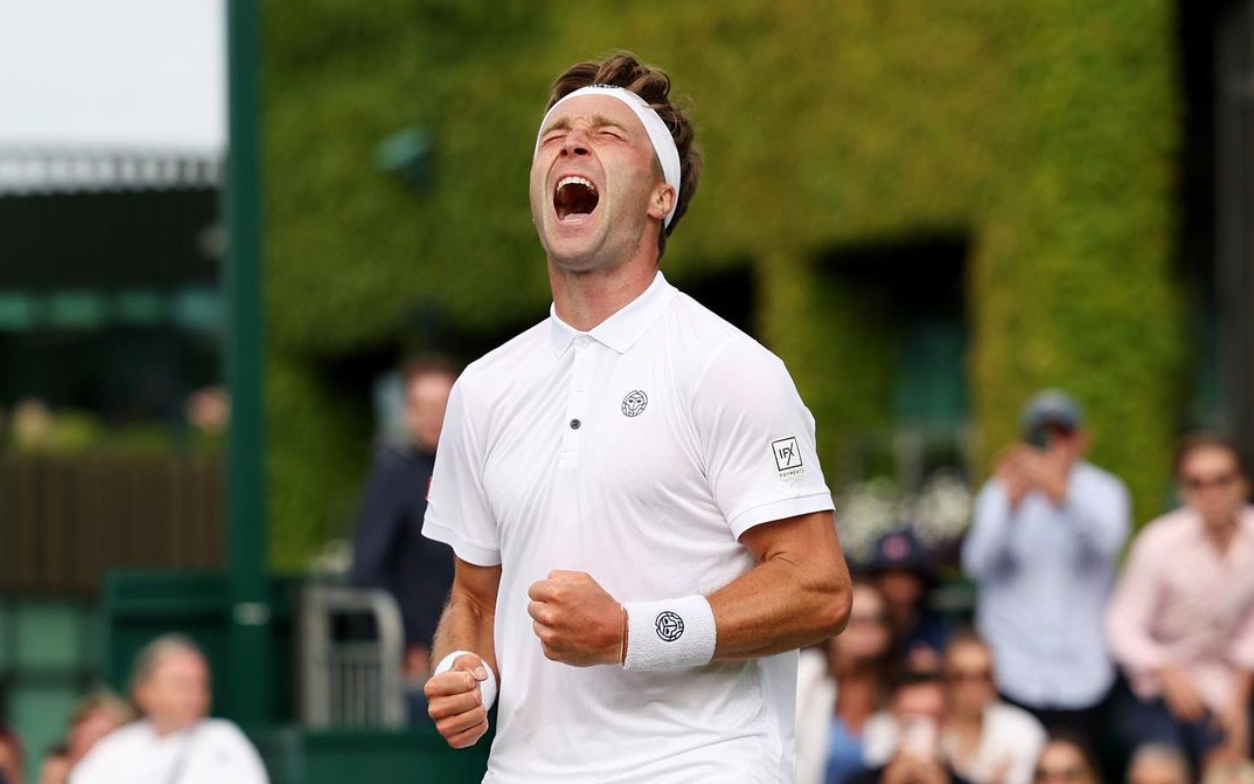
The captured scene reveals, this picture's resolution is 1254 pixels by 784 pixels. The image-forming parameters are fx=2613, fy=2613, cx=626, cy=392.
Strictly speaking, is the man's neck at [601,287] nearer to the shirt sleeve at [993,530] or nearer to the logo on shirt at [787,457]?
the logo on shirt at [787,457]

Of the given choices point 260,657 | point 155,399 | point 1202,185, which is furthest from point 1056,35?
point 155,399

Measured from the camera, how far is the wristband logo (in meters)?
3.89

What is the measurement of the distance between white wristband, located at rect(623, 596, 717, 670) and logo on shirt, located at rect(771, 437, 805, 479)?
25cm

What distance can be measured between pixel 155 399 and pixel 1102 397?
16.7 meters

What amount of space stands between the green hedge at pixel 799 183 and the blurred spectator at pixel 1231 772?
8084mm

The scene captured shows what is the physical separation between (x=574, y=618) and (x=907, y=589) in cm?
620

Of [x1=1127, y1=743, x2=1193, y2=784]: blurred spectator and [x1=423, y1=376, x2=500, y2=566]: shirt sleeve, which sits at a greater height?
[x1=423, y1=376, x2=500, y2=566]: shirt sleeve

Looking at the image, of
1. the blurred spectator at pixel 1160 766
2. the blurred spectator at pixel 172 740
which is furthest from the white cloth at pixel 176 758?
the blurred spectator at pixel 1160 766

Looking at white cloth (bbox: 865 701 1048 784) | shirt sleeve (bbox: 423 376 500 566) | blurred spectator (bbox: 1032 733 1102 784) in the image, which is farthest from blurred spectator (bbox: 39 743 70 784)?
shirt sleeve (bbox: 423 376 500 566)

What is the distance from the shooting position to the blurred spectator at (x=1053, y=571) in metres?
9.30

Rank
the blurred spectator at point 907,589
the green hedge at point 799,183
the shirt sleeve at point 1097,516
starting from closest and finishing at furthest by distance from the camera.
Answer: the shirt sleeve at point 1097,516, the blurred spectator at point 907,589, the green hedge at point 799,183

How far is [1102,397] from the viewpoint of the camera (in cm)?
1698

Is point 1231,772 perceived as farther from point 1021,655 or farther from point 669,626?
point 669,626

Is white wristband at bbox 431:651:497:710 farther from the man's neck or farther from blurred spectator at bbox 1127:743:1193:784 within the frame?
blurred spectator at bbox 1127:743:1193:784
